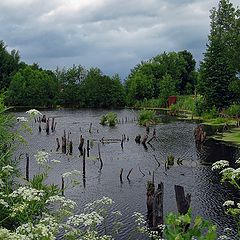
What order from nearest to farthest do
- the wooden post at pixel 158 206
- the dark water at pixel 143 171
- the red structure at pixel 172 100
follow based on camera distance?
the wooden post at pixel 158 206 < the dark water at pixel 143 171 < the red structure at pixel 172 100

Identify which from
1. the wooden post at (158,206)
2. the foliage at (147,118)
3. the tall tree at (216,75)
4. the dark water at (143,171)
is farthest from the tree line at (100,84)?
the wooden post at (158,206)

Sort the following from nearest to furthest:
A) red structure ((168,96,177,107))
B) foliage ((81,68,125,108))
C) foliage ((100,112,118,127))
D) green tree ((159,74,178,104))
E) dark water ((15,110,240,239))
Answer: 1. dark water ((15,110,240,239))
2. foliage ((100,112,118,127))
3. green tree ((159,74,178,104))
4. red structure ((168,96,177,107))
5. foliage ((81,68,125,108))

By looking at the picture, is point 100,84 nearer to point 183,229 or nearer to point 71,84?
point 71,84

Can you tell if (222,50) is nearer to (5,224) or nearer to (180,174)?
(180,174)

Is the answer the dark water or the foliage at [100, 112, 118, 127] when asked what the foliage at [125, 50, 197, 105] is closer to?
the foliage at [100, 112, 118, 127]

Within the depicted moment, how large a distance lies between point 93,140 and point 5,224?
112 feet

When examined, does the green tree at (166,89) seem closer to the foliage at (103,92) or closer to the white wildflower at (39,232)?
the foliage at (103,92)

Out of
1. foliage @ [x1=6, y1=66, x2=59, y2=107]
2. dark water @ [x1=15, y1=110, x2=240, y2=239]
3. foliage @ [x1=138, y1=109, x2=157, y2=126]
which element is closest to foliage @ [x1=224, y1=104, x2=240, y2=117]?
foliage @ [x1=138, y1=109, x2=157, y2=126]

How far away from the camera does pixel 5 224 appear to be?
1212 cm

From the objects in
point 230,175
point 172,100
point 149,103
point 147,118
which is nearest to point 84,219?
point 230,175

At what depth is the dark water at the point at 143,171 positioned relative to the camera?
22672 millimetres

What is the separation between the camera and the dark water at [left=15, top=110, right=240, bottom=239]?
2267 cm

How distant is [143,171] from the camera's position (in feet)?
102

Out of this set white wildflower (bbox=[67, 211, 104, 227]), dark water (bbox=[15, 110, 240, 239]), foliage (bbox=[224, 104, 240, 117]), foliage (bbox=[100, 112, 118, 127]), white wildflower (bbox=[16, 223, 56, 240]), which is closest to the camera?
white wildflower (bbox=[16, 223, 56, 240])
